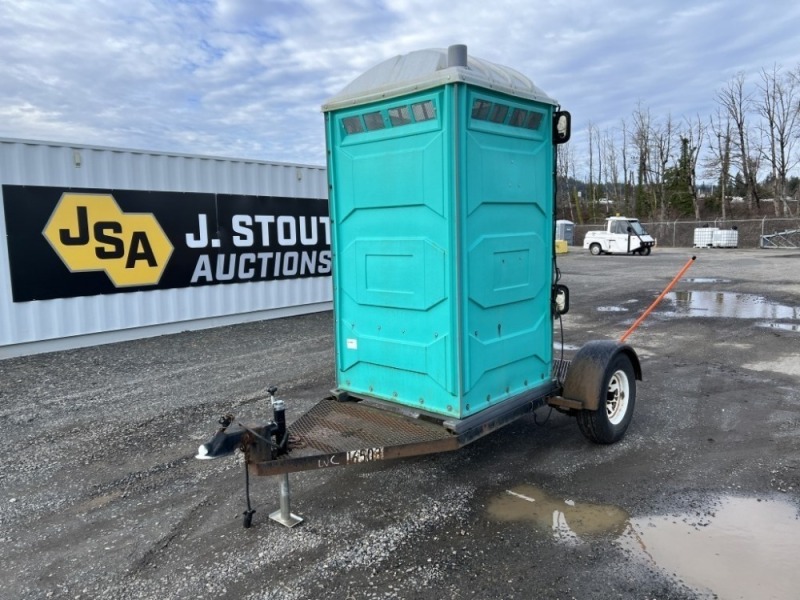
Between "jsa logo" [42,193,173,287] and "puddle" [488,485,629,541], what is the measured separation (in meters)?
8.56

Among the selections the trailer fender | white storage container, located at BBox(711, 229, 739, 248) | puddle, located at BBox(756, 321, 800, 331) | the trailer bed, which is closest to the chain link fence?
white storage container, located at BBox(711, 229, 739, 248)

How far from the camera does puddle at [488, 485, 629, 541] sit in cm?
376

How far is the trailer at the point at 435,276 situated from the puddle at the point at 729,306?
29.2ft

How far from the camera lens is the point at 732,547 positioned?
3.55 m

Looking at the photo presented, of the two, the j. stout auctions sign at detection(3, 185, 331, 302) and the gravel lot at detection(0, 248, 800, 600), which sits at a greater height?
the j. stout auctions sign at detection(3, 185, 331, 302)

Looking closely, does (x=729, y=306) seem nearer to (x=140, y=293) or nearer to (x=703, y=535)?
(x=703, y=535)

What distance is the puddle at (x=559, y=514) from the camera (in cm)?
376

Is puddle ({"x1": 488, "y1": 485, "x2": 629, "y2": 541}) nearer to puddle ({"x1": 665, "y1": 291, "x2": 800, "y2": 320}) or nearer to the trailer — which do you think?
the trailer

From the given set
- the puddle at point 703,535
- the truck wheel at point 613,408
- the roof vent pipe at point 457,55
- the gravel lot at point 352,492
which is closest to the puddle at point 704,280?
the gravel lot at point 352,492

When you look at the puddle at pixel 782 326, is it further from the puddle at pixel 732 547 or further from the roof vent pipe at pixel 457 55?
the roof vent pipe at pixel 457 55

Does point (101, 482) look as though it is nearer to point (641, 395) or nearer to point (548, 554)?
point (548, 554)

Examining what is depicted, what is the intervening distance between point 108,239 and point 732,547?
1008 cm

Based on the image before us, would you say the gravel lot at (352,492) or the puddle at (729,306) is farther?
the puddle at (729,306)

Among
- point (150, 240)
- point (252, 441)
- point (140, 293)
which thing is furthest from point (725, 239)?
point (252, 441)
